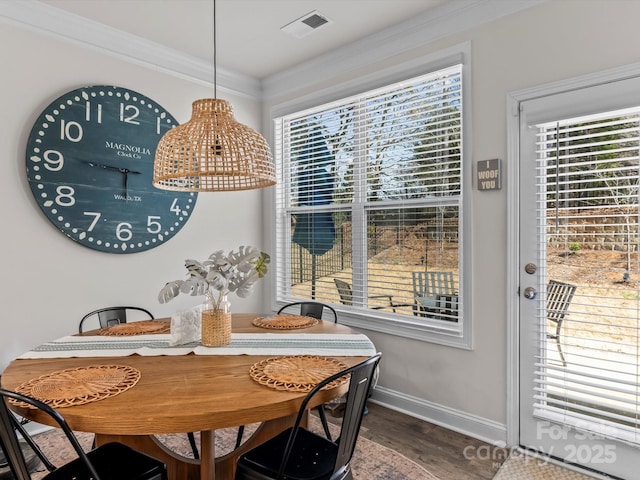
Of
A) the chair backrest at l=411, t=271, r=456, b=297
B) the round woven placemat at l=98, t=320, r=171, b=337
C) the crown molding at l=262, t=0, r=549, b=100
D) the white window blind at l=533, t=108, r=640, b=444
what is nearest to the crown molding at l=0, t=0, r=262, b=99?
the crown molding at l=262, t=0, r=549, b=100

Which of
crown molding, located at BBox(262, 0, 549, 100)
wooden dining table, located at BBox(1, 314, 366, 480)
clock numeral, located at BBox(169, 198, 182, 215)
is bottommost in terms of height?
wooden dining table, located at BBox(1, 314, 366, 480)

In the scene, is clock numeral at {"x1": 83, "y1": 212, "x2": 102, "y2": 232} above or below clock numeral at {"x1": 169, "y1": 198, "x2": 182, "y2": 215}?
below

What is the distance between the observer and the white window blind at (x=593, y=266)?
197cm

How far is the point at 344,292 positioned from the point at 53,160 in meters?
2.31

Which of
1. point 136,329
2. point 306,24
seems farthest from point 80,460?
point 306,24

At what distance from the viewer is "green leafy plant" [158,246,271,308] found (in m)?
1.72

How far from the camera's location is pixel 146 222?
10.0 feet

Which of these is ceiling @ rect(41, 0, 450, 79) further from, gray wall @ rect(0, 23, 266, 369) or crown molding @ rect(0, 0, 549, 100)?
gray wall @ rect(0, 23, 266, 369)

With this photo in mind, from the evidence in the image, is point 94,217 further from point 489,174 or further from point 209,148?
point 489,174

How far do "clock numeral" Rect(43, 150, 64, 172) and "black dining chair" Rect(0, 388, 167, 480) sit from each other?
178cm

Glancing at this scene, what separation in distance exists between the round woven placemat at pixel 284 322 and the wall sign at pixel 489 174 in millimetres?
1340

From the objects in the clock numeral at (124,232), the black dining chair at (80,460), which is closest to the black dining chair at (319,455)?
the black dining chair at (80,460)

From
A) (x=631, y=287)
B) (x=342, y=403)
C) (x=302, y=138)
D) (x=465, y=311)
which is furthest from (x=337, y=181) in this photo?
(x=631, y=287)

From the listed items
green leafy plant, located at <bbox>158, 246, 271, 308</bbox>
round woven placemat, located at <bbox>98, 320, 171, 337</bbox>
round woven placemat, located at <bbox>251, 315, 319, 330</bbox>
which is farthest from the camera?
round woven placemat, located at <bbox>251, 315, 319, 330</bbox>
